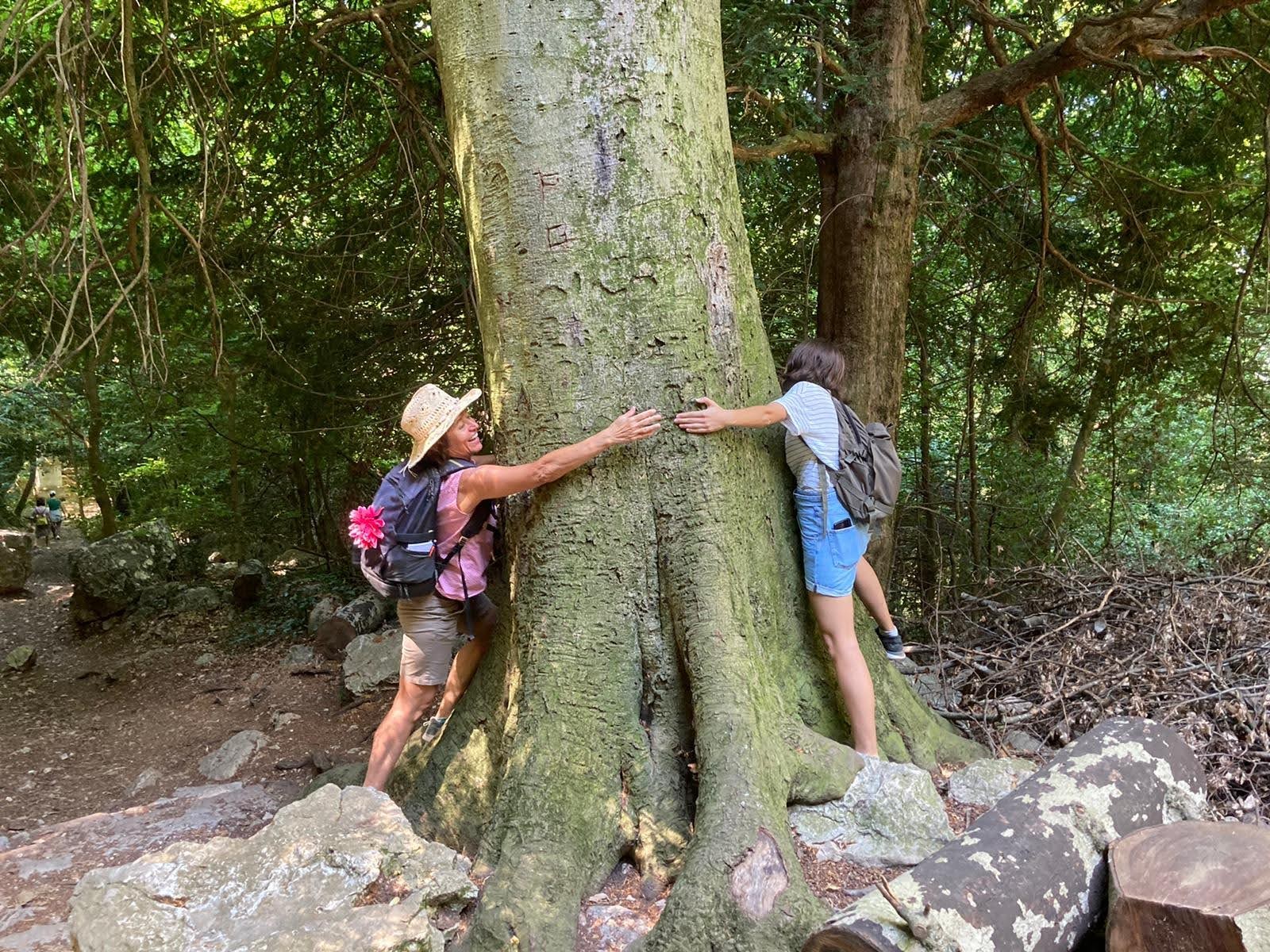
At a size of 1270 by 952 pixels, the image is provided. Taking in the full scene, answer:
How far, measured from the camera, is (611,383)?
3260 millimetres

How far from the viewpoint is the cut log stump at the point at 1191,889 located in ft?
7.29

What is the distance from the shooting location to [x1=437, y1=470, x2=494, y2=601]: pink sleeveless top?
3758 millimetres

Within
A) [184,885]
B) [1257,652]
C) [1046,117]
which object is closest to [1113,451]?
[1046,117]

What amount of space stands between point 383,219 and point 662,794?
558cm

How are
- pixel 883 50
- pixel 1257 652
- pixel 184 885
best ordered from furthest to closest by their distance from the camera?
pixel 883 50
pixel 1257 652
pixel 184 885

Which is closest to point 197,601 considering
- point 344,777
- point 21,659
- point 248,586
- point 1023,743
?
point 248,586

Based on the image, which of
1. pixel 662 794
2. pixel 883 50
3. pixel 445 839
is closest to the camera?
pixel 662 794

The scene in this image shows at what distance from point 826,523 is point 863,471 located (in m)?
0.30

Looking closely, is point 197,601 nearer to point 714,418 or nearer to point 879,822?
point 714,418

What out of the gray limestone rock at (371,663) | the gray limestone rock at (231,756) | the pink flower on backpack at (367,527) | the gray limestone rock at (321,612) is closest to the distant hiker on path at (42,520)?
the gray limestone rock at (321,612)

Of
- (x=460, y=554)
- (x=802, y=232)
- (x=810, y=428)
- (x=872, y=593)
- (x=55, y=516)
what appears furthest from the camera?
(x=55, y=516)

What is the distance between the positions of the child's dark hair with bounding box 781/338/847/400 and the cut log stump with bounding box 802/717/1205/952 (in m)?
1.70

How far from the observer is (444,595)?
3875 mm

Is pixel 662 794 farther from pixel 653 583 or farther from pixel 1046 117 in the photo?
pixel 1046 117
